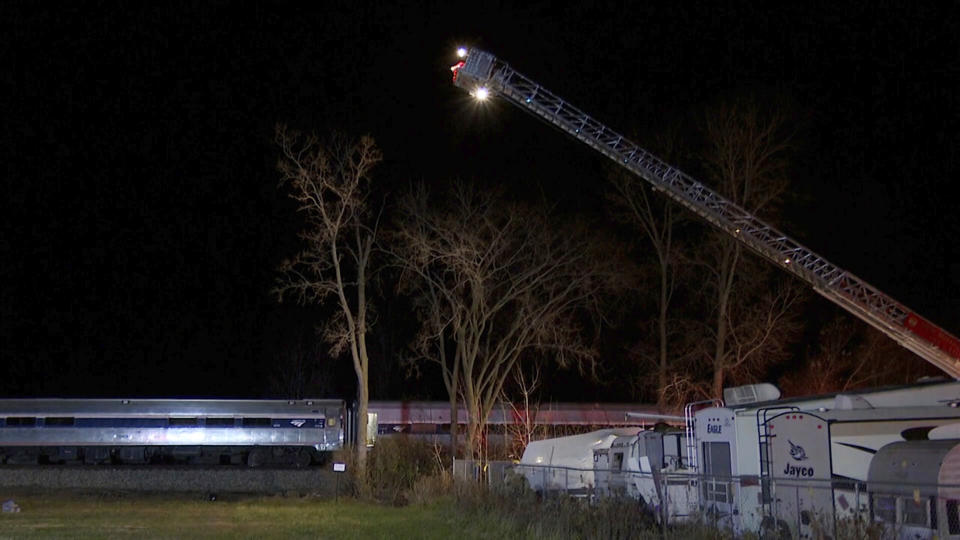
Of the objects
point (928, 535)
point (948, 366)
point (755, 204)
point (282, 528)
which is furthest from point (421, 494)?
point (755, 204)

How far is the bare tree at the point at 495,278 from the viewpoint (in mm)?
35188

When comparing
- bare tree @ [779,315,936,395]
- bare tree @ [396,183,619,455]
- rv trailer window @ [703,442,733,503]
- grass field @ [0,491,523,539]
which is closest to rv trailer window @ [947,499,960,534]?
rv trailer window @ [703,442,733,503]

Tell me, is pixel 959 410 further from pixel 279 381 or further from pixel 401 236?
pixel 279 381

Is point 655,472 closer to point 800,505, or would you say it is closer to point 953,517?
point 800,505

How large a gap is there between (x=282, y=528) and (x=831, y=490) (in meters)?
12.2

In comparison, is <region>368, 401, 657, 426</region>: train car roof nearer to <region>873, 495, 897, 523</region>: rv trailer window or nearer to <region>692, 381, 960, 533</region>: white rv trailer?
<region>692, 381, 960, 533</region>: white rv trailer

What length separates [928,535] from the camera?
12211 mm

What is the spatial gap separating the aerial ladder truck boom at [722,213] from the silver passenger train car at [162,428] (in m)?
23.4

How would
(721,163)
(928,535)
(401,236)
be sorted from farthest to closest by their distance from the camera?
1. (721,163)
2. (401,236)
3. (928,535)

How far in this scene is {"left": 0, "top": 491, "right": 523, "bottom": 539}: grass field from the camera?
1920cm

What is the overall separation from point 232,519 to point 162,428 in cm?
2105

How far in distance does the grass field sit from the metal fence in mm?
3077

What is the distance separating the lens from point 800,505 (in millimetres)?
15039

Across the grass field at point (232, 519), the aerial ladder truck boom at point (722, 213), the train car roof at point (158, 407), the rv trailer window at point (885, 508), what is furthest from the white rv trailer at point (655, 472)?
the train car roof at point (158, 407)
